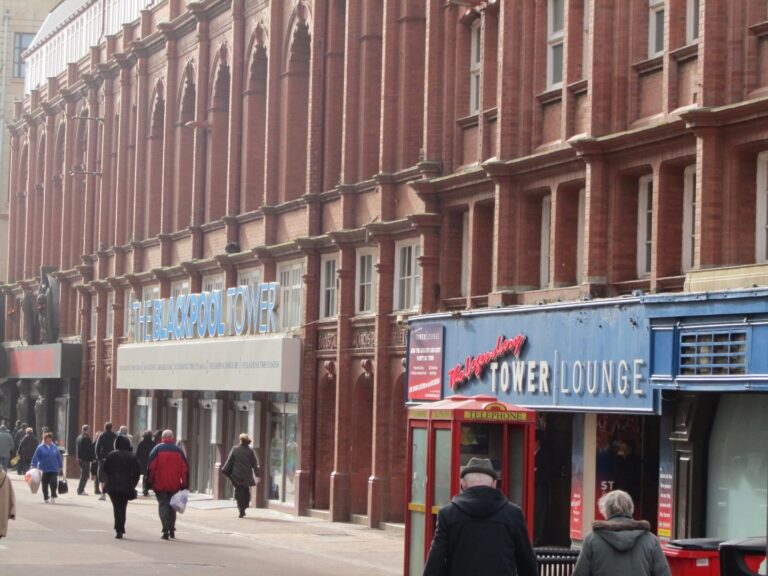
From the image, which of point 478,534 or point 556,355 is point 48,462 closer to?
point 556,355

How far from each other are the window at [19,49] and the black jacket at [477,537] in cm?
7864

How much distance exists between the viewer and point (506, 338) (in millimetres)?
30125

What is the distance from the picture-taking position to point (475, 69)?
33938 millimetres

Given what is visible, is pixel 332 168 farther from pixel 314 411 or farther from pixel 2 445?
pixel 2 445

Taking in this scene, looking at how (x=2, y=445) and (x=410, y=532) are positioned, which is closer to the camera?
(x=410, y=532)

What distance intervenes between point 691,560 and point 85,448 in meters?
32.9

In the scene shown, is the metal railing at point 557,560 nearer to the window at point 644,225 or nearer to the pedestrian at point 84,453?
the window at point 644,225

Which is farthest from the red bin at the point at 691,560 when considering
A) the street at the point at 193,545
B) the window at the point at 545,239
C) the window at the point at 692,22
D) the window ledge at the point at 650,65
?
the window at the point at 545,239

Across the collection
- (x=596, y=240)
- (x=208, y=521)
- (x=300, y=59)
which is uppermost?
(x=300, y=59)

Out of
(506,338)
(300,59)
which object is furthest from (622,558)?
(300,59)

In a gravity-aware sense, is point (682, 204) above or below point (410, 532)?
above

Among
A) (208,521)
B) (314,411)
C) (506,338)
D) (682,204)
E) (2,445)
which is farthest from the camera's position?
(2,445)

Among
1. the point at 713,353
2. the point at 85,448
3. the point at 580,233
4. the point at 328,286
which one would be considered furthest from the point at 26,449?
the point at 713,353

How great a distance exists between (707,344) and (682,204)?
3.86m
